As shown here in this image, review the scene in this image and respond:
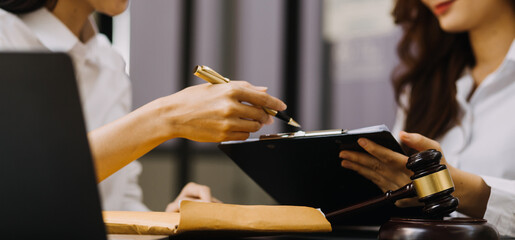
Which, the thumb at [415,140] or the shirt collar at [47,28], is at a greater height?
the shirt collar at [47,28]

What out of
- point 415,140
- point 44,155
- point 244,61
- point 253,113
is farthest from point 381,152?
point 244,61

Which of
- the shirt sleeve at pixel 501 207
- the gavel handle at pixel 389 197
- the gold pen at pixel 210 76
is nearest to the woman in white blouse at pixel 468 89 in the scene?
the shirt sleeve at pixel 501 207

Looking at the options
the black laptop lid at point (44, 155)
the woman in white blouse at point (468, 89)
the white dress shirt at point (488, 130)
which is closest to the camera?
the black laptop lid at point (44, 155)

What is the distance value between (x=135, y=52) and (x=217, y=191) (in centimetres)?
111

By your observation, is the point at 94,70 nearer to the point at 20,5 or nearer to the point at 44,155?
the point at 20,5

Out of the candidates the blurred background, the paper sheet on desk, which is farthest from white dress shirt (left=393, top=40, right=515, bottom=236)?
the blurred background

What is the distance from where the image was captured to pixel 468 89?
1.27 m

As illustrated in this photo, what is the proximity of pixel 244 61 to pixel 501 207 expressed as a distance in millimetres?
2289

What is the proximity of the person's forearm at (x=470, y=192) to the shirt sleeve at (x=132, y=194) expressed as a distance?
725 millimetres

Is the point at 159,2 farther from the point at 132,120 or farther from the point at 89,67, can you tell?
the point at 132,120

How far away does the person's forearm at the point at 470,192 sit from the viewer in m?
0.75

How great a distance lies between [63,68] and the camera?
11.7 inches

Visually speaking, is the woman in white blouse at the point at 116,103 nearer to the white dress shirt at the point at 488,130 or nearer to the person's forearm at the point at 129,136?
the person's forearm at the point at 129,136

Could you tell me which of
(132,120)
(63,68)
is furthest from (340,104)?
(63,68)
